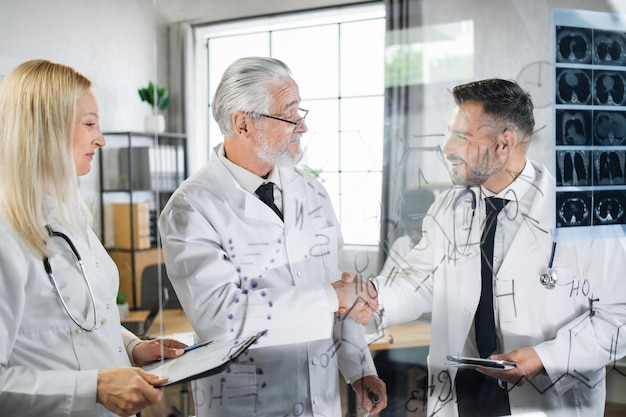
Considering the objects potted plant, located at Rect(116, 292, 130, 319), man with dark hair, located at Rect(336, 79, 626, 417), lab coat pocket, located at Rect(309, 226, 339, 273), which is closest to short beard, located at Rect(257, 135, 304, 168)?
lab coat pocket, located at Rect(309, 226, 339, 273)

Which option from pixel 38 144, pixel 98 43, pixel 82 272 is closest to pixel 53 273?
pixel 82 272

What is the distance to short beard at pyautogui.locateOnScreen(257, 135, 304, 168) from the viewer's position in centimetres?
120

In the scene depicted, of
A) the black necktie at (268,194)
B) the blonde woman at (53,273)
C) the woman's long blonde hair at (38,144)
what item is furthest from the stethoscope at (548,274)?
the woman's long blonde hair at (38,144)

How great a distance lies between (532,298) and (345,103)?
0.53m

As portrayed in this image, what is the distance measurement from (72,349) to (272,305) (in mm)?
368

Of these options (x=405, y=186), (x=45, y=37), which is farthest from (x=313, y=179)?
(x=45, y=37)

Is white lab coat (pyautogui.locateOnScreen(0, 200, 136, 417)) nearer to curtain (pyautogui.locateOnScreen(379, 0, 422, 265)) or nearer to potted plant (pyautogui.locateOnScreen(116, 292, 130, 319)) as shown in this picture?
curtain (pyautogui.locateOnScreen(379, 0, 422, 265))

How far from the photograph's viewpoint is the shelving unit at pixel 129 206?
5.45 feet

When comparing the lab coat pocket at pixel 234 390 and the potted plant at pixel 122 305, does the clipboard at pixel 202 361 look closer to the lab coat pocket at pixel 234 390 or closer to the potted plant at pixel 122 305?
the lab coat pocket at pixel 234 390

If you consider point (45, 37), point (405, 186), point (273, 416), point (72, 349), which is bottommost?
point (273, 416)

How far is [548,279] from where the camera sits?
48.0 inches

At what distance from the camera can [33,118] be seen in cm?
113

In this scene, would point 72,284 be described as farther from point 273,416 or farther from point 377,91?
point 377,91

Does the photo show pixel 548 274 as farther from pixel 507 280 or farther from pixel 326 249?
pixel 326 249
